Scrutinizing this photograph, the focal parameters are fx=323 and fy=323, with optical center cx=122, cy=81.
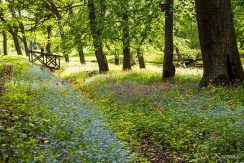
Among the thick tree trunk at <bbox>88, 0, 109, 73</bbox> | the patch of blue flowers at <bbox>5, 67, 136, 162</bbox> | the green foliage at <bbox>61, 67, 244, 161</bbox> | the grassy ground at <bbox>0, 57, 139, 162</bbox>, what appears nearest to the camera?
the grassy ground at <bbox>0, 57, 139, 162</bbox>

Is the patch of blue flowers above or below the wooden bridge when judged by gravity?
below

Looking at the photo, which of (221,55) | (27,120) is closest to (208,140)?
(27,120)

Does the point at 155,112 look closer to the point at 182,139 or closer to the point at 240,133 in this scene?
the point at 182,139

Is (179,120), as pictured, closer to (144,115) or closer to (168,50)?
(144,115)

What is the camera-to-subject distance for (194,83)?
14.1 m

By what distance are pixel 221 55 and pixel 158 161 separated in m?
6.89

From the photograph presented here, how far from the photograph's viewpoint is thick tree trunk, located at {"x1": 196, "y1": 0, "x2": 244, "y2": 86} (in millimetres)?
12508

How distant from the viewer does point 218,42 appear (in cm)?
1257

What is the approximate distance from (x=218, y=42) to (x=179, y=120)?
5.17 meters

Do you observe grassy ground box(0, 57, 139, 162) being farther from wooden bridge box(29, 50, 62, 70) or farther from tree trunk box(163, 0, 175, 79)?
wooden bridge box(29, 50, 62, 70)

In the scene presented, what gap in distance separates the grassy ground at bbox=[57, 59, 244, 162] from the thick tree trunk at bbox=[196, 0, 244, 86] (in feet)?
2.79

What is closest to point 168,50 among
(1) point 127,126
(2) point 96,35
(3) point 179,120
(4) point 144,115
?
(2) point 96,35

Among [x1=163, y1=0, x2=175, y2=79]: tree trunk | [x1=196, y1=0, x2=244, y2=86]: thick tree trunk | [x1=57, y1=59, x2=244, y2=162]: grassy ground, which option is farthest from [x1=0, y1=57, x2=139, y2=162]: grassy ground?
[x1=163, y1=0, x2=175, y2=79]: tree trunk

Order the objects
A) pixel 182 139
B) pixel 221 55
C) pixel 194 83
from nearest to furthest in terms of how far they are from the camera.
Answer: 1. pixel 182 139
2. pixel 221 55
3. pixel 194 83
